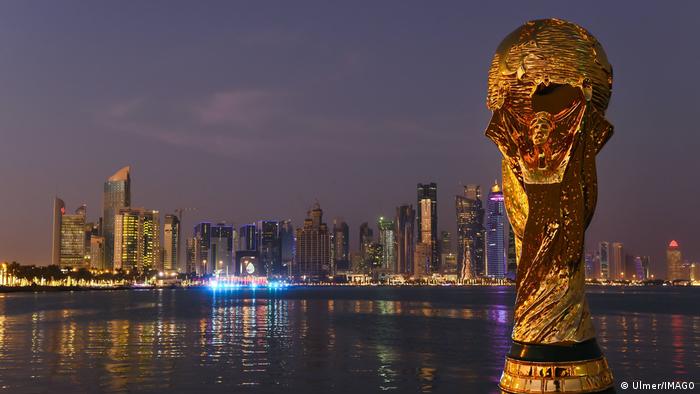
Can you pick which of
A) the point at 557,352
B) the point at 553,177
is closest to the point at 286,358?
the point at 557,352

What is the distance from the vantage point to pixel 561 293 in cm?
486

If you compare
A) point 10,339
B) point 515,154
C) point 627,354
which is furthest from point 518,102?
point 10,339

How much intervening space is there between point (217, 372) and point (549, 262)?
2603 cm

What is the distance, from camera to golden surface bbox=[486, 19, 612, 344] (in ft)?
16.0

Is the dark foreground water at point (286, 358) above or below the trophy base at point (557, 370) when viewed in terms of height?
below

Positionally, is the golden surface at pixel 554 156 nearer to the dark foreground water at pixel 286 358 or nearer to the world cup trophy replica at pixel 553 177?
the world cup trophy replica at pixel 553 177

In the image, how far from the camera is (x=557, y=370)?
469 centimetres

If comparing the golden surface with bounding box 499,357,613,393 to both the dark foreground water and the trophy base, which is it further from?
the dark foreground water

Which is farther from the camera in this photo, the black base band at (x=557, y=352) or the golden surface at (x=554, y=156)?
the golden surface at (x=554, y=156)

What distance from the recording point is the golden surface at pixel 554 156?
16.0ft

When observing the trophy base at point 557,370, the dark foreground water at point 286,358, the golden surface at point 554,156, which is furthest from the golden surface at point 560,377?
the dark foreground water at point 286,358

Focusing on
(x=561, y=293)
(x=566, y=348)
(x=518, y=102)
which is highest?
(x=518, y=102)

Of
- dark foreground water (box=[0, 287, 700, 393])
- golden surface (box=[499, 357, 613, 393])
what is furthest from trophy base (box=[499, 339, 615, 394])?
dark foreground water (box=[0, 287, 700, 393])

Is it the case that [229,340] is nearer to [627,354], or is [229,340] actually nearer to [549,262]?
[627,354]
